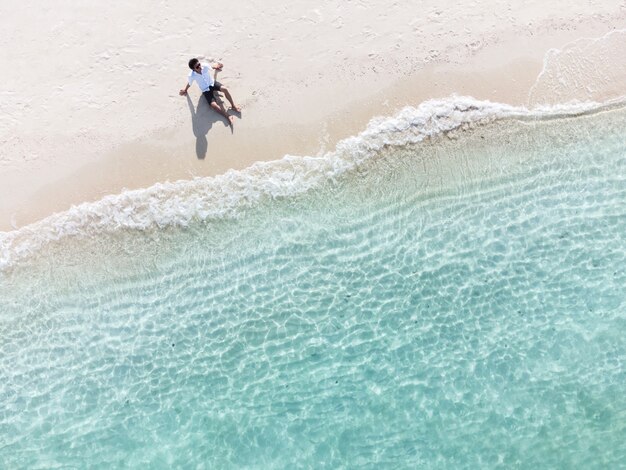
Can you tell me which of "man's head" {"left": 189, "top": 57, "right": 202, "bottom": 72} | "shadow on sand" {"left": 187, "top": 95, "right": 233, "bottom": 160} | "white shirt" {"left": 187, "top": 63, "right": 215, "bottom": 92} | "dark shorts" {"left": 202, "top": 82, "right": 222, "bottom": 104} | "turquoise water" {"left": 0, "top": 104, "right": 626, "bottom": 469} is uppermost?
"man's head" {"left": 189, "top": 57, "right": 202, "bottom": 72}

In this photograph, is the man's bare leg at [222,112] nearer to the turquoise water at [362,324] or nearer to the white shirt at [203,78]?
the white shirt at [203,78]

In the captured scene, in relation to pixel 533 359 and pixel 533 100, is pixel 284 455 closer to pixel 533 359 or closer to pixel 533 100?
pixel 533 359

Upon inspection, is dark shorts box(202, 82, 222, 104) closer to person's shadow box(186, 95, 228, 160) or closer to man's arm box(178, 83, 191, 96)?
person's shadow box(186, 95, 228, 160)

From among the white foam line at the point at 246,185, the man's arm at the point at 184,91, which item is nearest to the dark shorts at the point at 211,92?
the man's arm at the point at 184,91

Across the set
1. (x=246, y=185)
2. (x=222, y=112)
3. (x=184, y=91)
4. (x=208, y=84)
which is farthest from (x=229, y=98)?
(x=246, y=185)

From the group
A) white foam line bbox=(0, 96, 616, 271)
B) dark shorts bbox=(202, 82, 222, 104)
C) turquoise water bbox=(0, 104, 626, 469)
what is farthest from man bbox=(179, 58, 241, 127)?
turquoise water bbox=(0, 104, 626, 469)

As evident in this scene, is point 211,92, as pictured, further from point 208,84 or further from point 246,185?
point 246,185
